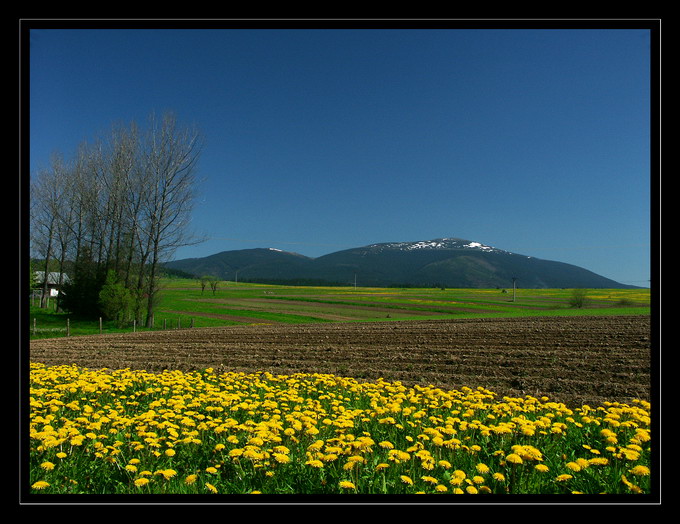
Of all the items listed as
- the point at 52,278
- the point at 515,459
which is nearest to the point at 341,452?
the point at 515,459

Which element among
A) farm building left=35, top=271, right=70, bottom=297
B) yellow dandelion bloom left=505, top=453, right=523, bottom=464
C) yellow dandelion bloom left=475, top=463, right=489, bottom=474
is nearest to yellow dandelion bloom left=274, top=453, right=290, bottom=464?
yellow dandelion bloom left=475, top=463, right=489, bottom=474

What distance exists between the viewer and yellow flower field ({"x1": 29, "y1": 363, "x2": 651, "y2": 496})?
2.82m

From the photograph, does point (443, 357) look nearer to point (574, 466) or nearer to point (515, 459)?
point (574, 466)

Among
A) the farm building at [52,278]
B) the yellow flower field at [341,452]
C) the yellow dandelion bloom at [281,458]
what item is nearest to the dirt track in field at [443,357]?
the yellow flower field at [341,452]

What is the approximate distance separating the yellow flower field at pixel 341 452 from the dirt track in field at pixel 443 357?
3770 mm

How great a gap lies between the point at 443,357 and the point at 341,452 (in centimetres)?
1035

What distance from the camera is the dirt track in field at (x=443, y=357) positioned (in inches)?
354

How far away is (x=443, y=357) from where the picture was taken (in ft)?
42.3

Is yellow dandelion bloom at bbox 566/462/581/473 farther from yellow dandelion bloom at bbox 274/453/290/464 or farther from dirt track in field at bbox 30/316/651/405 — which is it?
dirt track in field at bbox 30/316/651/405

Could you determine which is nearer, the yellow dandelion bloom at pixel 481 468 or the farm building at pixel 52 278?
the yellow dandelion bloom at pixel 481 468

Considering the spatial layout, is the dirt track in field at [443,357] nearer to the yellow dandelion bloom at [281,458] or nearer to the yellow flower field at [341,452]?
the yellow flower field at [341,452]
